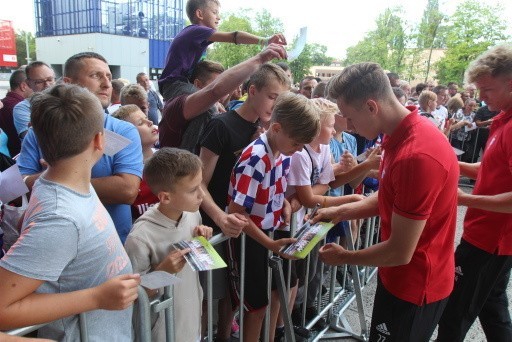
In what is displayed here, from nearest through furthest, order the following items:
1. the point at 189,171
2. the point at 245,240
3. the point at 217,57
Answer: the point at 189,171 < the point at 245,240 < the point at 217,57

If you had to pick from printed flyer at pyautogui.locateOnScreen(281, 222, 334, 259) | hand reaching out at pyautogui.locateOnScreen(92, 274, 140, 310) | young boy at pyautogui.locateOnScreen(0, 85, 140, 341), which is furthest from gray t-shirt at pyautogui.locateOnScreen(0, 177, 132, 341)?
printed flyer at pyautogui.locateOnScreen(281, 222, 334, 259)

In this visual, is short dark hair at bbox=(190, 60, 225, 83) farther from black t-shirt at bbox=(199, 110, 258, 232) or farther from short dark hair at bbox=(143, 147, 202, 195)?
short dark hair at bbox=(143, 147, 202, 195)

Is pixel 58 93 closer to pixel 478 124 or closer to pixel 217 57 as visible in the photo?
pixel 478 124

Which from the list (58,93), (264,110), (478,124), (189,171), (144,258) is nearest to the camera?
(58,93)

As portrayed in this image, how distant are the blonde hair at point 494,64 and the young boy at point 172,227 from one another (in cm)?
196

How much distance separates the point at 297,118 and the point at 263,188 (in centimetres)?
47

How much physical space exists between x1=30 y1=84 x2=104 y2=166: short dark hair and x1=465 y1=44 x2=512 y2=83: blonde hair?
2392 mm

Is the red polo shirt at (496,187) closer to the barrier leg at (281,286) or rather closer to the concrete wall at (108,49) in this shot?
the barrier leg at (281,286)

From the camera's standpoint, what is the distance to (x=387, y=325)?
2.09 meters

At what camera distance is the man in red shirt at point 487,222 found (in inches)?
96.5

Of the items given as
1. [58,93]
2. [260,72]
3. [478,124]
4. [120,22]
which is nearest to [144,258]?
[58,93]

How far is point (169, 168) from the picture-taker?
6.38 feet

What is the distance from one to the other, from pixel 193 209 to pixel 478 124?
925 cm

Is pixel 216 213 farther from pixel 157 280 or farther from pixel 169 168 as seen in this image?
pixel 157 280
